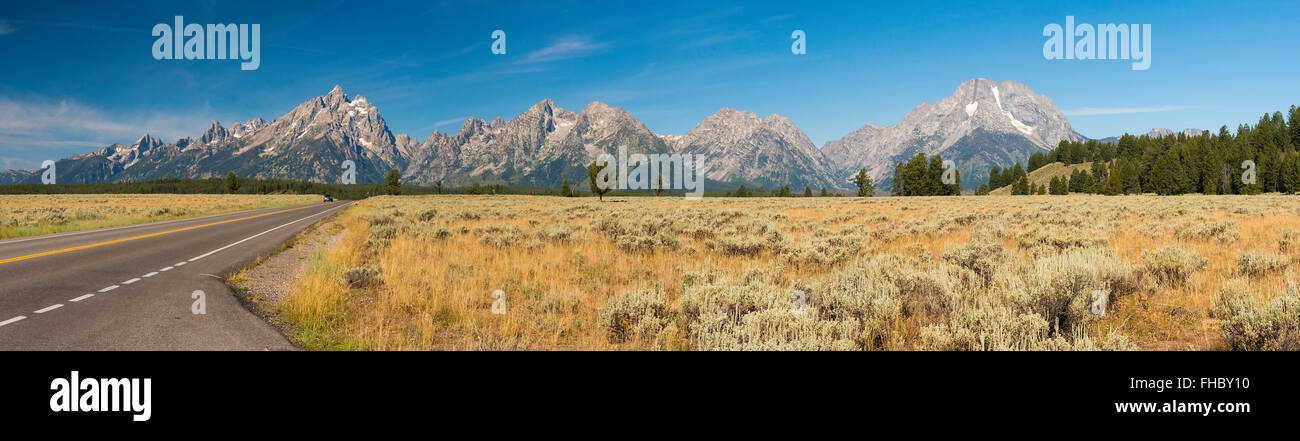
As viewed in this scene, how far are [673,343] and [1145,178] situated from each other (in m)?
147

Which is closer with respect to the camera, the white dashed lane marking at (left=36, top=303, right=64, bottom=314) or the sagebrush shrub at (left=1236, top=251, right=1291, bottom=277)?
the white dashed lane marking at (left=36, top=303, right=64, bottom=314)

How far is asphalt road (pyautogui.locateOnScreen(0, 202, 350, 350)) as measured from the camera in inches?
231

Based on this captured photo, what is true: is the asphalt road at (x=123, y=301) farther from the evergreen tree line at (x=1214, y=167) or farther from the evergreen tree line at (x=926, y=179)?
the evergreen tree line at (x=1214, y=167)

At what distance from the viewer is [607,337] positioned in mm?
6199

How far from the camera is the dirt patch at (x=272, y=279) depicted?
26.2 feet

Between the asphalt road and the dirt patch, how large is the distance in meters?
0.24

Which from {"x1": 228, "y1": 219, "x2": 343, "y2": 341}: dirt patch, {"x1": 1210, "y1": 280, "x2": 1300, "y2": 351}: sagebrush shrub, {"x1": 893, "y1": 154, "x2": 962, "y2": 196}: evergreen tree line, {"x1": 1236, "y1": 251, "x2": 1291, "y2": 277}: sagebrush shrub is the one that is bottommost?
{"x1": 228, "y1": 219, "x2": 343, "y2": 341}: dirt patch

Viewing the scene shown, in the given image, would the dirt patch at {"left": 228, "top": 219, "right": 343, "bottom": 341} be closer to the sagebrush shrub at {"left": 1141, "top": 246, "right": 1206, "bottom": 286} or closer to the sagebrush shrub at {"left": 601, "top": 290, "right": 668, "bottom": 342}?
the sagebrush shrub at {"left": 601, "top": 290, "right": 668, "bottom": 342}

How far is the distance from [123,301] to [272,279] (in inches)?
126

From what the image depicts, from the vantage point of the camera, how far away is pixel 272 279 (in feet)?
36.6

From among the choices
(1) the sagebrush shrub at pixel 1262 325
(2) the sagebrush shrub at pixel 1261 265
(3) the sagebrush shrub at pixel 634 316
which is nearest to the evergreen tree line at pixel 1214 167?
(2) the sagebrush shrub at pixel 1261 265

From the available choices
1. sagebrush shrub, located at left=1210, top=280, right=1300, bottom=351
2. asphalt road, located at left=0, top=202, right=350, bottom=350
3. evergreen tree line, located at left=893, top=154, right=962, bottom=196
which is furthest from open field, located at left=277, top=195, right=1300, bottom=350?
evergreen tree line, located at left=893, top=154, right=962, bottom=196
